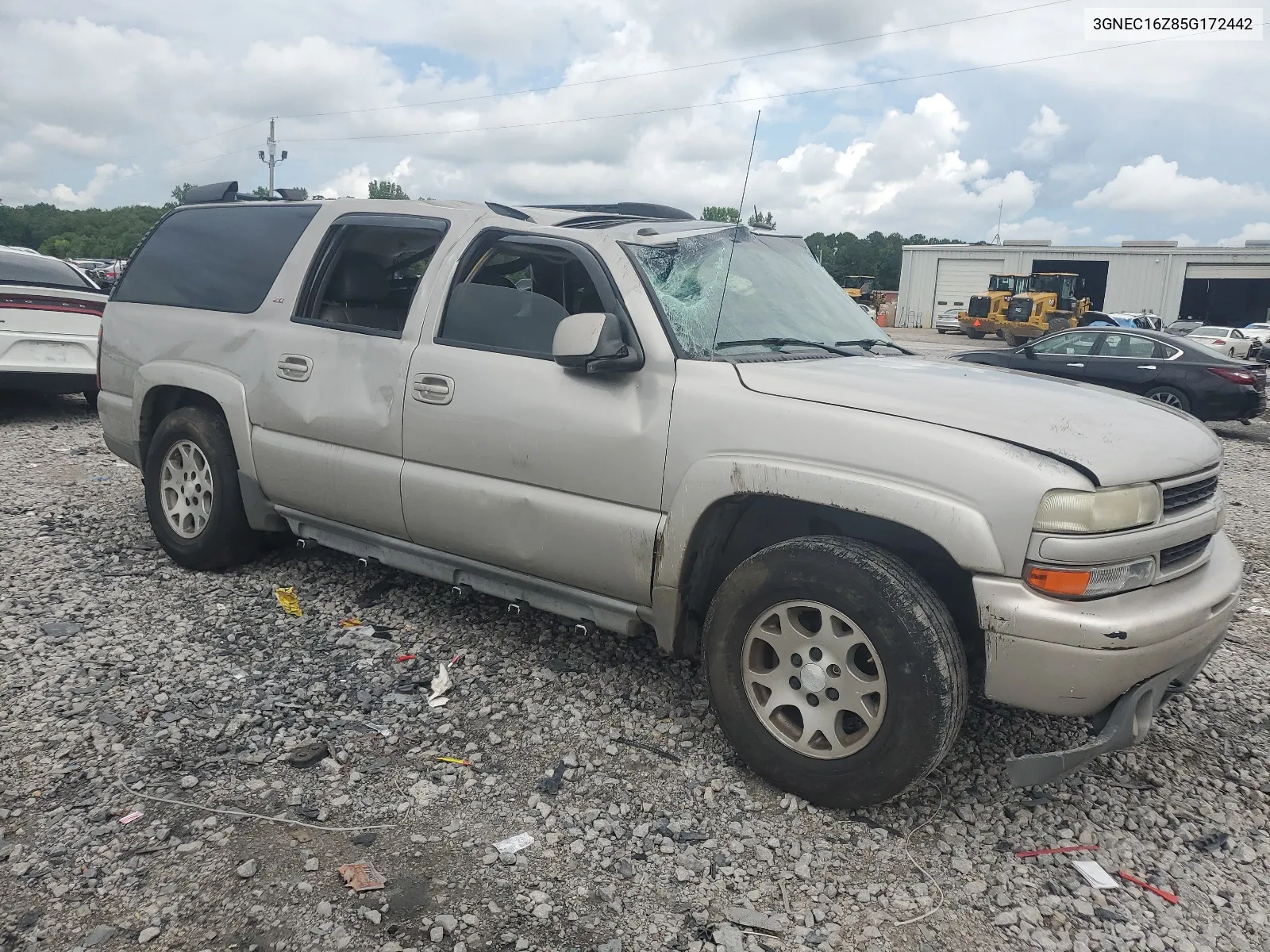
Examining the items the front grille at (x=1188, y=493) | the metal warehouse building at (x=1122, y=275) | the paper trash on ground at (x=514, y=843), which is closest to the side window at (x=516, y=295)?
the paper trash on ground at (x=514, y=843)

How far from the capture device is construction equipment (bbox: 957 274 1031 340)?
3912 cm

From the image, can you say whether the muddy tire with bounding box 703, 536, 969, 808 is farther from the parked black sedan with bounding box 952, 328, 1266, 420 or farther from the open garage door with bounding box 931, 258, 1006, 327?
the open garage door with bounding box 931, 258, 1006, 327

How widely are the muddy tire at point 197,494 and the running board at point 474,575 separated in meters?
0.34

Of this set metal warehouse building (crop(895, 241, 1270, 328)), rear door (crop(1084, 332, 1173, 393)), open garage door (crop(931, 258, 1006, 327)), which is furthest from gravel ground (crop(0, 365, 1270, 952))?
open garage door (crop(931, 258, 1006, 327))

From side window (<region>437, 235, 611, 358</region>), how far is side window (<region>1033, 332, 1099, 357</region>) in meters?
12.0

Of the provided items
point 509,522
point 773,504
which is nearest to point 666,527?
point 773,504

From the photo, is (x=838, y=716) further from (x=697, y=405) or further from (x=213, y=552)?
(x=213, y=552)

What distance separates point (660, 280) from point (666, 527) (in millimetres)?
976

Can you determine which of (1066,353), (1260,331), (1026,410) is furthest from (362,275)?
(1260,331)

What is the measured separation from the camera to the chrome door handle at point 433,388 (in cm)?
382

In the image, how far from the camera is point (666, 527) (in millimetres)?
3279

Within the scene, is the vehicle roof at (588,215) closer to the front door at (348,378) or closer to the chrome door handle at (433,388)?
the front door at (348,378)

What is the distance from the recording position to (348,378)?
4164mm

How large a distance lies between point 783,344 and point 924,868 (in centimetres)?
192
